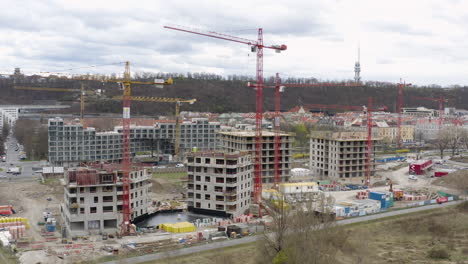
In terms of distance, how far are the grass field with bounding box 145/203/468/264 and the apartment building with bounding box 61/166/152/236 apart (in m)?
6.14

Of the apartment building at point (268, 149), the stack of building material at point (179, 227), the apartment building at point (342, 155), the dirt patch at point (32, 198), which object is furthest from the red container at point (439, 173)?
the dirt patch at point (32, 198)

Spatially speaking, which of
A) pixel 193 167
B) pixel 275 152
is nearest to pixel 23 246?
pixel 193 167

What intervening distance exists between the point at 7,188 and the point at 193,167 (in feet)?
52.7

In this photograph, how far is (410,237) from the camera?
90.4 feet

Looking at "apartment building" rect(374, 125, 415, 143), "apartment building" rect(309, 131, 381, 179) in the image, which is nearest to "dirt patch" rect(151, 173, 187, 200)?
"apartment building" rect(309, 131, 381, 179)

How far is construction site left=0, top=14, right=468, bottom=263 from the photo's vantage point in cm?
2392

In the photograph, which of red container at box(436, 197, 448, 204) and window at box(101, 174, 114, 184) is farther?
red container at box(436, 197, 448, 204)

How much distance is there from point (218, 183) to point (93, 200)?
718 cm

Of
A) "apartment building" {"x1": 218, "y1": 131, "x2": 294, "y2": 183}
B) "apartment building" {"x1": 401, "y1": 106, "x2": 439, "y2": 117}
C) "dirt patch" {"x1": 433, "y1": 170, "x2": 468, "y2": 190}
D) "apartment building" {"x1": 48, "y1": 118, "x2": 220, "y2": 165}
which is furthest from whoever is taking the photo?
"apartment building" {"x1": 401, "y1": 106, "x2": 439, "y2": 117}

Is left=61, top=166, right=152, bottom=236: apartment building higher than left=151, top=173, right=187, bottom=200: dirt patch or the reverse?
higher

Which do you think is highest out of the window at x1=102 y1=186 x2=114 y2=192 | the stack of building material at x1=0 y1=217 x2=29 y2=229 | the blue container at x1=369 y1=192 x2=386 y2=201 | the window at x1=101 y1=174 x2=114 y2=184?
the window at x1=101 y1=174 x2=114 y2=184

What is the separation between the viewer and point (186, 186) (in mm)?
37906

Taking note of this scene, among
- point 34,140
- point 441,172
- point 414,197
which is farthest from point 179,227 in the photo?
point 34,140

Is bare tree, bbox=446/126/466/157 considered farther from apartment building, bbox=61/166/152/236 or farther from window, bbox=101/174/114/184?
window, bbox=101/174/114/184
